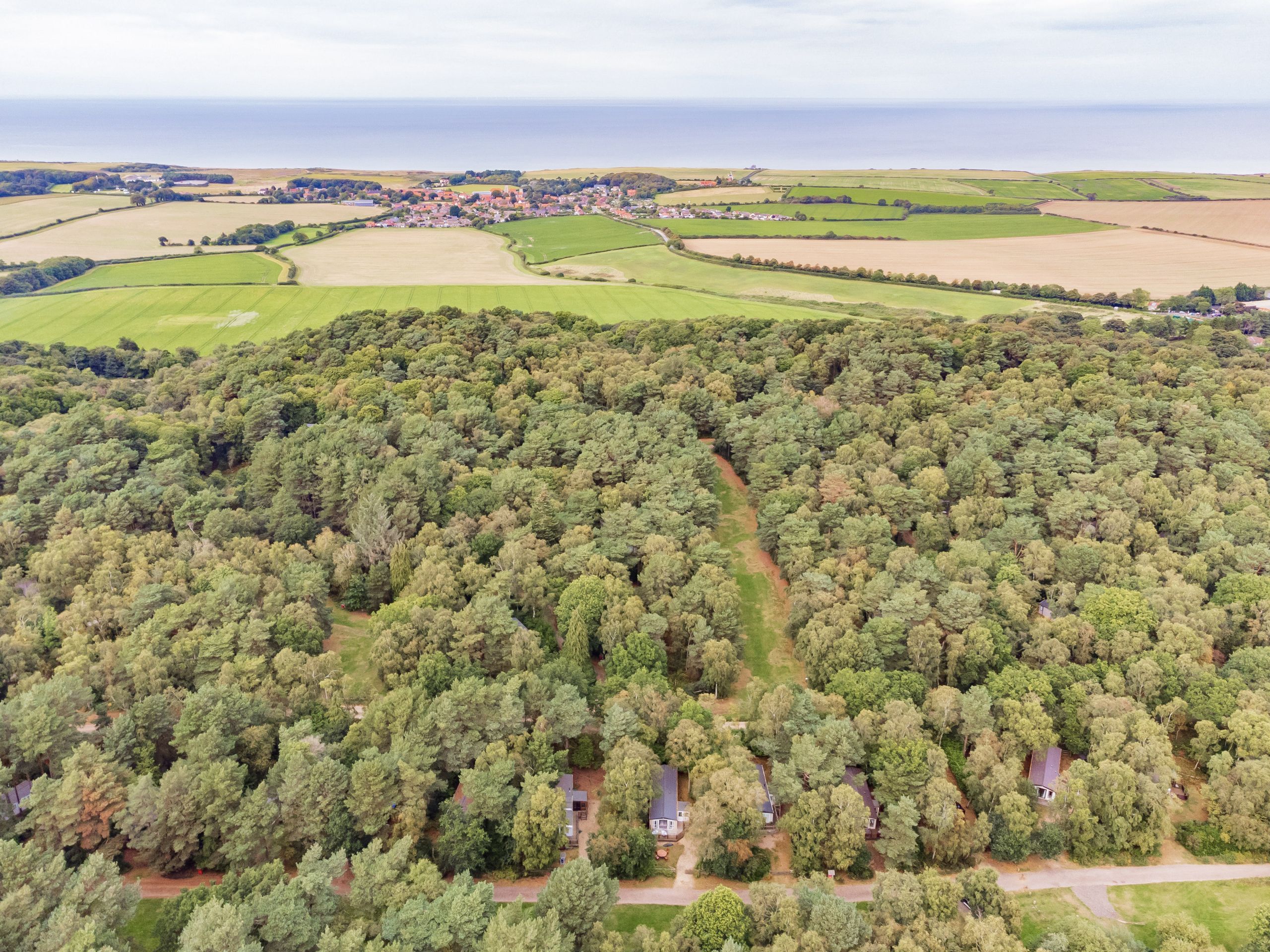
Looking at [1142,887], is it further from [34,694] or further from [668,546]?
[34,694]

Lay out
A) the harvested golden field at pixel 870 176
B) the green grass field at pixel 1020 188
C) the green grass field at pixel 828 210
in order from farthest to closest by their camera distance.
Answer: the harvested golden field at pixel 870 176 < the green grass field at pixel 1020 188 < the green grass field at pixel 828 210

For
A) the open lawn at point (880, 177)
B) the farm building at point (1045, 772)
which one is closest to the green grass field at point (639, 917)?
the farm building at point (1045, 772)

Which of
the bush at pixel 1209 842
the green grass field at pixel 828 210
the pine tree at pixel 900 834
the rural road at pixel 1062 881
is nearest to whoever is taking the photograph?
the pine tree at pixel 900 834

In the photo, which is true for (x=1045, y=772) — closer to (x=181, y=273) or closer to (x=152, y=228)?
(x=181, y=273)

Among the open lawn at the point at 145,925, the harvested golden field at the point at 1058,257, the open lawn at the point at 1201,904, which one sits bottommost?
the open lawn at the point at 145,925

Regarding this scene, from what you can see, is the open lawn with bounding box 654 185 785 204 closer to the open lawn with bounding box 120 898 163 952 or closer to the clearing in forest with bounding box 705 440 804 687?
the clearing in forest with bounding box 705 440 804 687

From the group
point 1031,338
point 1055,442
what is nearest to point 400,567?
point 1055,442

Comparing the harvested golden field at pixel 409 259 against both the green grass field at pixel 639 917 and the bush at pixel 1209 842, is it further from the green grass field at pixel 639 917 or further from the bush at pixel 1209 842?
the bush at pixel 1209 842
